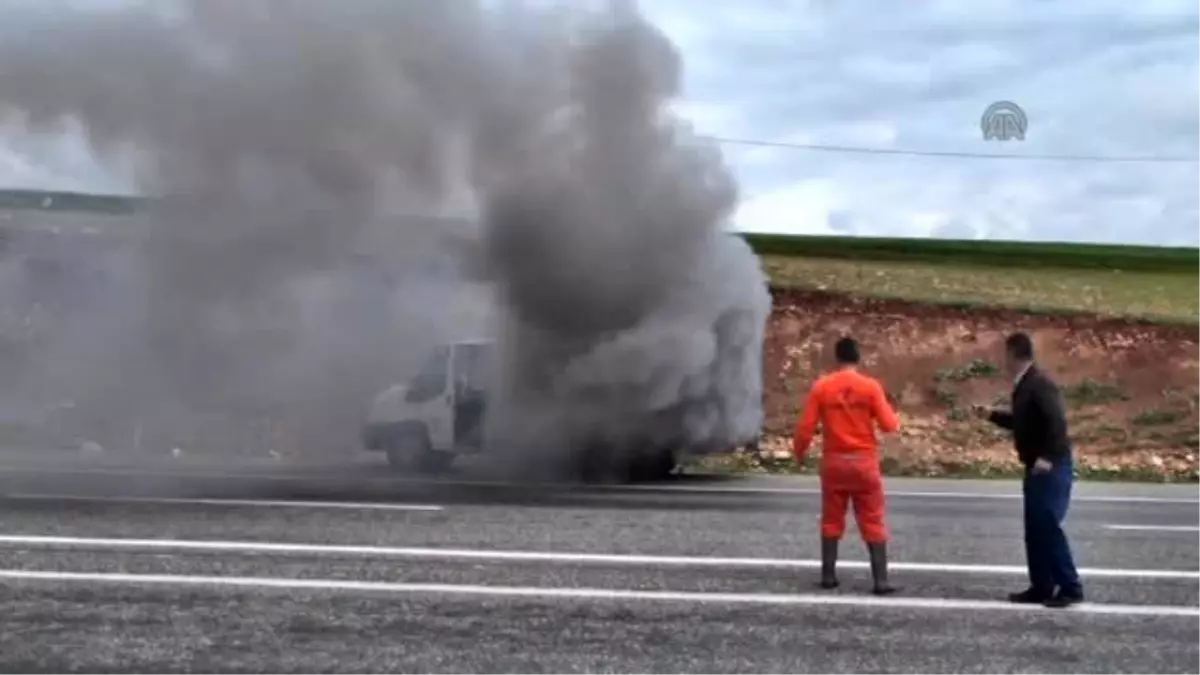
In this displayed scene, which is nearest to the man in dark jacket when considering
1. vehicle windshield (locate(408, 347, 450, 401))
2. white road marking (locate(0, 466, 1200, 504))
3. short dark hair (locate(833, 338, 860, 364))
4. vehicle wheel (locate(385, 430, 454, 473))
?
short dark hair (locate(833, 338, 860, 364))

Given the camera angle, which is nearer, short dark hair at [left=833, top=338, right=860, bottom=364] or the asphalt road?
the asphalt road

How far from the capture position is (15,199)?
17344 mm

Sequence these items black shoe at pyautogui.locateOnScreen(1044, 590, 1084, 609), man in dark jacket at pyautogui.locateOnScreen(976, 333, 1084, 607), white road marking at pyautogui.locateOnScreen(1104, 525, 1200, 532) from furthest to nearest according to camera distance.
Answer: white road marking at pyautogui.locateOnScreen(1104, 525, 1200, 532) → black shoe at pyautogui.locateOnScreen(1044, 590, 1084, 609) → man in dark jacket at pyautogui.locateOnScreen(976, 333, 1084, 607)

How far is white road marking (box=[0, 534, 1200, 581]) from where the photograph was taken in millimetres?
9906

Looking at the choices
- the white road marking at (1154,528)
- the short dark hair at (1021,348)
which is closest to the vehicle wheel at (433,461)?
the white road marking at (1154,528)

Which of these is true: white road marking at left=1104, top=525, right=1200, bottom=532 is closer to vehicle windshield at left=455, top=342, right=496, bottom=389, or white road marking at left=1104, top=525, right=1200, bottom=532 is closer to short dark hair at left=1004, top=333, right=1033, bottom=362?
short dark hair at left=1004, top=333, right=1033, bottom=362

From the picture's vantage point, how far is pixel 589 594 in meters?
8.66

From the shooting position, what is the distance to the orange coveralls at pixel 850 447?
28.3 feet

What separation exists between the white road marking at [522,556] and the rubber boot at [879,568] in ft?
3.58

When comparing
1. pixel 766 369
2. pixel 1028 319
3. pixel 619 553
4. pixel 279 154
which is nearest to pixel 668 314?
pixel 279 154

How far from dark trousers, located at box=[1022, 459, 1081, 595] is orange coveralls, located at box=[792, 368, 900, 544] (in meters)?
0.88

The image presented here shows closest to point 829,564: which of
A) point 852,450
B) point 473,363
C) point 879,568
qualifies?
point 879,568

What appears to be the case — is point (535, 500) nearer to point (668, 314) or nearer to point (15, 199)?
point (668, 314)

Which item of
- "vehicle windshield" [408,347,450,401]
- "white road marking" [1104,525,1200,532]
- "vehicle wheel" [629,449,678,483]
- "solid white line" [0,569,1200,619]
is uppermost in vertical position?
"vehicle windshield" [408,347,450,401]
